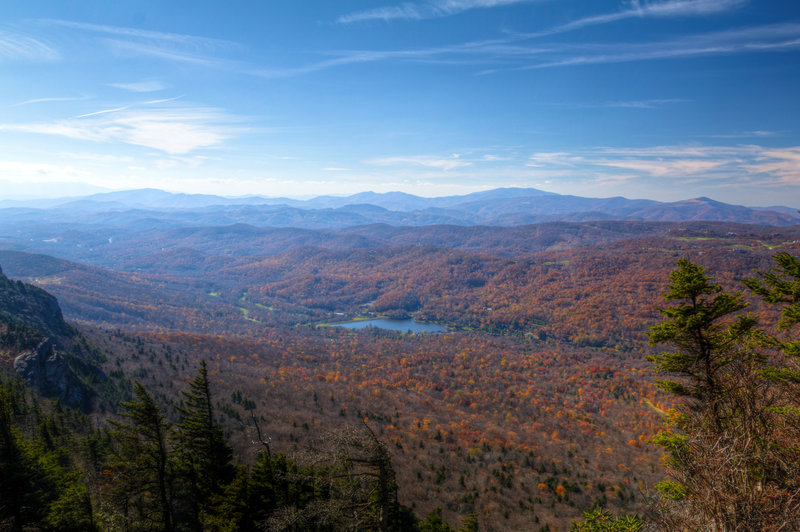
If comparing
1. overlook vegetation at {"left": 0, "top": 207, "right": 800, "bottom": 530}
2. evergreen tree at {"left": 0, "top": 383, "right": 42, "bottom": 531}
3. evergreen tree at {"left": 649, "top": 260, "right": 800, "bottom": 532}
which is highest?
evergreen tree at {"left": 649, "top": 260, "right": 800, "bottom": 532}

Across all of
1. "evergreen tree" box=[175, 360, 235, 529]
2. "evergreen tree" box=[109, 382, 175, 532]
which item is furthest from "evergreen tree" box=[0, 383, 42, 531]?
"evergreen tree" box=[175, 360, 235, 529]

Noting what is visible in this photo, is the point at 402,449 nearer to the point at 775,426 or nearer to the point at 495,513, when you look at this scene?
the point at 495,513

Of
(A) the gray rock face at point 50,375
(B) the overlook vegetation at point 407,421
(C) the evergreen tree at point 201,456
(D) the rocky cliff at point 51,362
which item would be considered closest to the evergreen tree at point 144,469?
(B) the overlook vegetation at point 407,421

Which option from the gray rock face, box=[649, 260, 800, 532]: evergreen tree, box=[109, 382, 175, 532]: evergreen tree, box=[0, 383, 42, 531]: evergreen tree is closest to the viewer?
box=[649, 260, 800, 532]: evergreen tree

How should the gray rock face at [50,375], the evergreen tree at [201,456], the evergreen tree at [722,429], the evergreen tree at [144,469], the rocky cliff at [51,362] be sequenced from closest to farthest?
the evergreen tree at [722,429], the evergreen tree at [144,469], the evergreen tree at [201,456], the gray rock face at [50,375], the rocky cliff at [51,362]

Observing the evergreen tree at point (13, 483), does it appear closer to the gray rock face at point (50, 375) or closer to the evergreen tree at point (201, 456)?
the evergreen tree at point (201, 456)

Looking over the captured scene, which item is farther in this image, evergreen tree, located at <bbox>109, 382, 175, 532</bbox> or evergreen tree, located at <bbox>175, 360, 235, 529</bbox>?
evergreen tree, located at <bbox>175, 360, 235, 529</bbox>

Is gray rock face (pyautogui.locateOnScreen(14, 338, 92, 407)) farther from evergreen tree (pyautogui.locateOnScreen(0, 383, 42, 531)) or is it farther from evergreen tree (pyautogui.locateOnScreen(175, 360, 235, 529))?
evergreen tree (pyautogui.locateOnScreen(175, 360, 235, 529))

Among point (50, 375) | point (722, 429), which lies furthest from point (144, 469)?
point (50, 375)

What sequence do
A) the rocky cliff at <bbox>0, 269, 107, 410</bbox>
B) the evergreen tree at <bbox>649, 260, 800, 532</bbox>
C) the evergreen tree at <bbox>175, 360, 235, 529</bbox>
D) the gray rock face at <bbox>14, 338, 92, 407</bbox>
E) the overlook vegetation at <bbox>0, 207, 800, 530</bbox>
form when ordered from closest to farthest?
1. the evergreen tree at <bbox>649, 260, 800, 532</bbox>
2. the overlook vegetation at <bbox>0, 207, 800, 530</bbox>
3. the evergreen tree at <bbox>175, 360, 235, 529</bbox>
4. the gray rock face at <bbox>14, 338, 92, 407</bbox>
5. the rocky cliff at <bbox>0, 269, 107, 410</bbox>
